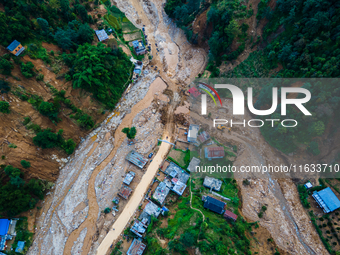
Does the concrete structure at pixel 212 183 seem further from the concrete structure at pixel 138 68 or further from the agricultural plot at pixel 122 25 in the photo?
the agricultural plot at pixel 122 25

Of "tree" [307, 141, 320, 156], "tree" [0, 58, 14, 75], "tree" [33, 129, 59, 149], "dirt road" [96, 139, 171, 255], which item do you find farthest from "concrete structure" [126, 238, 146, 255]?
"tree" [0, 58, 14, 75]

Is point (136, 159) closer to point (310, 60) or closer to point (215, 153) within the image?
point (215, 153)

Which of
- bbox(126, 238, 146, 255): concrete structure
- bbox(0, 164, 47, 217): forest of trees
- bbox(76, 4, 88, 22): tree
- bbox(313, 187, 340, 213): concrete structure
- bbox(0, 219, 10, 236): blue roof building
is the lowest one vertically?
bbox(0, 219, 10, 236): blue roof building

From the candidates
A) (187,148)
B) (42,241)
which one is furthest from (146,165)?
(42,241)

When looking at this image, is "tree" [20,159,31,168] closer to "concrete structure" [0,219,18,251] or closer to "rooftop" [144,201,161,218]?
"concrete structure" [0,219,18,251]

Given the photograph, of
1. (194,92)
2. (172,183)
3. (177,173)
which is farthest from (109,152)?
(194,92)

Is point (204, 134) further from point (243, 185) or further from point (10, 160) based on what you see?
point (10, 160)

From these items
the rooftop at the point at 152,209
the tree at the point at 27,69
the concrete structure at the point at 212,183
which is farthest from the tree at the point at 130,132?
the tree at the point at 27,69
